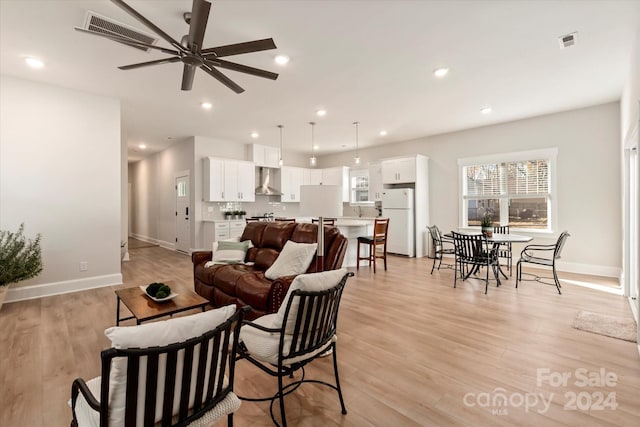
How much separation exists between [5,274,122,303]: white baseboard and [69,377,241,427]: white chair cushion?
3961mm

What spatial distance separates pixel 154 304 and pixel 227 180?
5.10 meters

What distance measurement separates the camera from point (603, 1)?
8.20 feet

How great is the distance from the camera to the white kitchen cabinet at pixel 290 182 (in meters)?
8.49

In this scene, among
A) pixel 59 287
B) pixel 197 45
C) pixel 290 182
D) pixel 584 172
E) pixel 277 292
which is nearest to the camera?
pixel 197 45

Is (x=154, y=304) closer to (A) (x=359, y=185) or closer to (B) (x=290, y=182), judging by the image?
(B) (x=290, y=182)

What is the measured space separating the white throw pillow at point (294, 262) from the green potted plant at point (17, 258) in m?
3.08

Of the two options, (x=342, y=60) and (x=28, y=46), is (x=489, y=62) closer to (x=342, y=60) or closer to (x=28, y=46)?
(x=342, y=60)

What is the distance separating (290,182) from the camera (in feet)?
28.4

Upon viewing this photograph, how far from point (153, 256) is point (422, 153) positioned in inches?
277

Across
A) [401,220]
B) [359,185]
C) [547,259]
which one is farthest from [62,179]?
[547,259]

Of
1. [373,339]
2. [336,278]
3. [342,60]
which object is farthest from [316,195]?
[342,60]

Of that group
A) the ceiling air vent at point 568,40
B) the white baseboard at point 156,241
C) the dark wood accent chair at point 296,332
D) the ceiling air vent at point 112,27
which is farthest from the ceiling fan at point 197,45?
the white baseboard at point 156,241

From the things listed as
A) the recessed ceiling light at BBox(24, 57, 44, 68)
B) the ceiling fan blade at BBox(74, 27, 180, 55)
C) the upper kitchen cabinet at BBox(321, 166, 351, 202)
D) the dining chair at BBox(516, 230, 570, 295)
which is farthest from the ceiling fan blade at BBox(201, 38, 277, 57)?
the upper kitchen cabinet at BBox(321, 166, 351, 202)

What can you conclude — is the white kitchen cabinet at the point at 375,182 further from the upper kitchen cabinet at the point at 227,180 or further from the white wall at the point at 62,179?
the white wall at the point at 62,179
